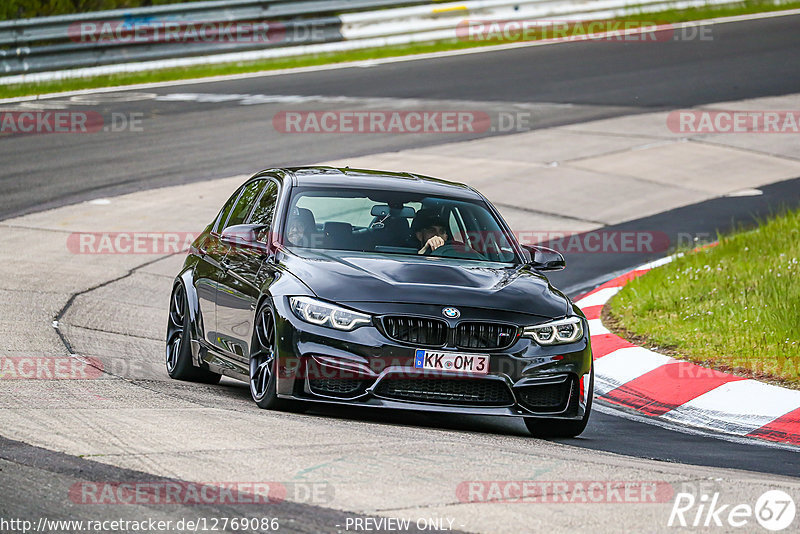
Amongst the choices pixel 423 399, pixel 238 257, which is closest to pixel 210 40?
pixel 238 257

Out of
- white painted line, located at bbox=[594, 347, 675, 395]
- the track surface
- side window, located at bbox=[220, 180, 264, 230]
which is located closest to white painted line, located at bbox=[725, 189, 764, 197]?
the track surface

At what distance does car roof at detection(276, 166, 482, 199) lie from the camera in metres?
8.95

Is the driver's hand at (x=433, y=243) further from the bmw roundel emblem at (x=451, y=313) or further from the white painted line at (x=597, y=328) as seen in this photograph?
the white painted line at (x=597, y=328)

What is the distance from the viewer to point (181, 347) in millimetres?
9477

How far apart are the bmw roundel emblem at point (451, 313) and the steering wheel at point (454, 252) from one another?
3.80 ft

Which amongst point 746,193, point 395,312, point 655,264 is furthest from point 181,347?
point 746,193

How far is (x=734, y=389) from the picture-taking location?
29.8 ft

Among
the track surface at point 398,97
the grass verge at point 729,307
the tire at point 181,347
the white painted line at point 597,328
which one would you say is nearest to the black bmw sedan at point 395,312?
the tire at point 181,347

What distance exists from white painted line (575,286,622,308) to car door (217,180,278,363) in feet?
13.7

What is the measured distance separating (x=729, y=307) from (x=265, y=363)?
Result: 185 inches

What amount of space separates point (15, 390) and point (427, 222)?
2.85 meters

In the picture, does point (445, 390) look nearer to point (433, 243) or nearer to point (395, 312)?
point (395, 312)

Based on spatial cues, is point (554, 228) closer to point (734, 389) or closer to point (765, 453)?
point (734, 389)

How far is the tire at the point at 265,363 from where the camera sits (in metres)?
7.61
